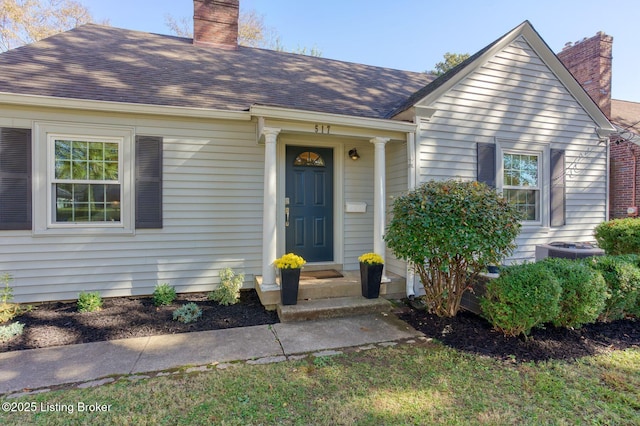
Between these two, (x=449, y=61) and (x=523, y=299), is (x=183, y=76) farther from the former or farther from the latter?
(x=449, y=61)

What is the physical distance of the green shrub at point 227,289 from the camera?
4.50 metres

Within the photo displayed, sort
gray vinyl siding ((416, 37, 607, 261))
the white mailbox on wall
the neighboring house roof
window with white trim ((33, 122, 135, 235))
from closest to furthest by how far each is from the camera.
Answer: window with white trim ((33, 122, 135, 235)), gray vinyl siding ((416, 37, 607, 261)), the white mailbox on wall, the neighboring house roof

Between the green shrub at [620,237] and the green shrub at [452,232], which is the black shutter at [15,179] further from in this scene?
the green shrub at [620,237]

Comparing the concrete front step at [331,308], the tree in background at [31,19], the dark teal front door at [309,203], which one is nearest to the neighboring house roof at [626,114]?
the dark teal front door at [309,203]

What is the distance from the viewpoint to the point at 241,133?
16.2ft

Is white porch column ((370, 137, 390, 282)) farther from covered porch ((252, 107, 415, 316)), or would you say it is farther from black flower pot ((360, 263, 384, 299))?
black flower pot ((360, 263, 384, 299))

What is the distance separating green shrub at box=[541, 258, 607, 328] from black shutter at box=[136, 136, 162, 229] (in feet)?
16.6

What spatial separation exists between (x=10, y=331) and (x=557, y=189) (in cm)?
833

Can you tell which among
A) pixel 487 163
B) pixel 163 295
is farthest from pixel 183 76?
pixel 487 163

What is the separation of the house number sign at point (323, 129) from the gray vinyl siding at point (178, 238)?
3.55 ft

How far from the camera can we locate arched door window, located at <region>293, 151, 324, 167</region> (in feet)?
17.6

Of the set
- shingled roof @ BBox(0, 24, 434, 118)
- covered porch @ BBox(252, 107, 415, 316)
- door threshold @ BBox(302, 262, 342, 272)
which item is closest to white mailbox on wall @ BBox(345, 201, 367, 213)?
covered porch @ BBox(252, 107, 415, 316)

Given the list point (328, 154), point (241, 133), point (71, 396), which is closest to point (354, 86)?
point (328, 154)

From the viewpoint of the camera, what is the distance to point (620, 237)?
15.9 feet
